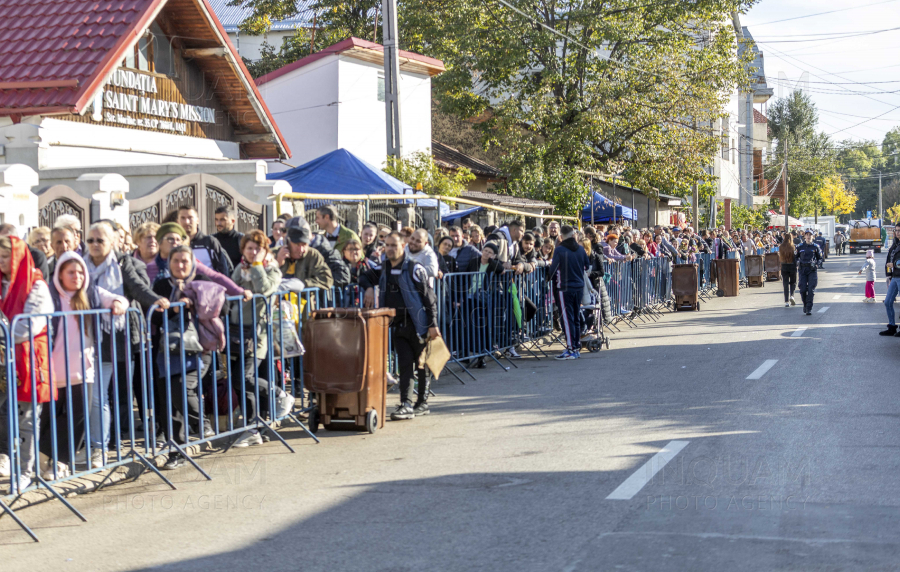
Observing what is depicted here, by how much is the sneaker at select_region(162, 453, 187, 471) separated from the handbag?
2.67 feet

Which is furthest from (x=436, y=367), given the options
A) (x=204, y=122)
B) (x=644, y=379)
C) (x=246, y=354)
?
(x=204, y=122)

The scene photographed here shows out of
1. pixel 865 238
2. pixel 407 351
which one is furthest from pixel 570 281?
pixel 865 238

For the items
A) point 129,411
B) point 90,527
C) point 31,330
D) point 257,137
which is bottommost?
point 90,527

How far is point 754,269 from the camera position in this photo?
1222 inches

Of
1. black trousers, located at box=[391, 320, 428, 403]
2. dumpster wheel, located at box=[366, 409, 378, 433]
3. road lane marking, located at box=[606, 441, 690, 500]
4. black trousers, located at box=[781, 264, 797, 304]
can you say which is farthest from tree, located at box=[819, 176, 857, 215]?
road lane marking, located at box=[606, 441, 690, 500]

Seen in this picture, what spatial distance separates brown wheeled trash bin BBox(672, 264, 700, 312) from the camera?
21.4 metres

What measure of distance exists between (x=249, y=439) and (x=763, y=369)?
6.56 m

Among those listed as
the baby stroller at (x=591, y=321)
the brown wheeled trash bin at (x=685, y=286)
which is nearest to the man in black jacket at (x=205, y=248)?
the baby stroller at (x=591, y=321)

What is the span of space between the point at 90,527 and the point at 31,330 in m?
1.25

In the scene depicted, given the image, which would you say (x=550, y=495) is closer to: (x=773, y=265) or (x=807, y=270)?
(x=807, y=270)

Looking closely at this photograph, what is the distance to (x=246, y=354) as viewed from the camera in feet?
26.1

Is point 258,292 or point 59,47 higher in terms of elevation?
point 59,47

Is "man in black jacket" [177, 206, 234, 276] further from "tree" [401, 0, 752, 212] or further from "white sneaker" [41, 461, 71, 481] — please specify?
"tree" [401, 0, 752, 212]

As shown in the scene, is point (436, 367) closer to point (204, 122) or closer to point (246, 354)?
point (246, 354)
